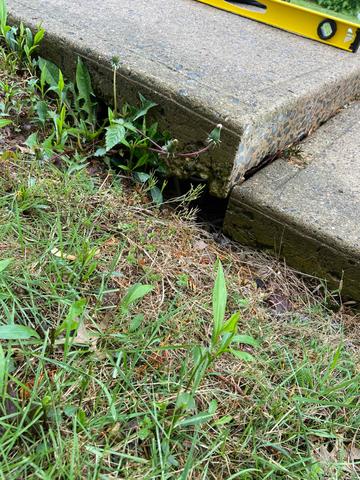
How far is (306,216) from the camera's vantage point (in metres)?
1.52

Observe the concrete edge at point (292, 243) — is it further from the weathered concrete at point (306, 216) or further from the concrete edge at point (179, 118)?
the concrete edge at point (179, 118)

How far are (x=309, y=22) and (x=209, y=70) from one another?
103cm

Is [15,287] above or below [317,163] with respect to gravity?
below

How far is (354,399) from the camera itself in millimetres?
1214

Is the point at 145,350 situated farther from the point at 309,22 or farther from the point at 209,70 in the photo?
the point at 309,22

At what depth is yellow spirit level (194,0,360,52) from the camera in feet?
7.88

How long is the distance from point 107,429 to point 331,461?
0.51 metres

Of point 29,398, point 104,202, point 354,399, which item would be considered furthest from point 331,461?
point 104,202

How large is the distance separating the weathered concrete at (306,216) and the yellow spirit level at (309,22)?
95 cm

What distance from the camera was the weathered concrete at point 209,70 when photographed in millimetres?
1543

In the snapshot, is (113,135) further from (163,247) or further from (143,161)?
(163,247)

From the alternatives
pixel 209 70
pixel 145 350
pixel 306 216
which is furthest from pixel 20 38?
pixel 145 350

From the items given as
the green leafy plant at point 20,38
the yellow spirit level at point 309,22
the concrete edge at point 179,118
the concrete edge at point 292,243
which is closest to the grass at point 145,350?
the concrete edge at point 292,243

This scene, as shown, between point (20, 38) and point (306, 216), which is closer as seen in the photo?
point (306, 216)
